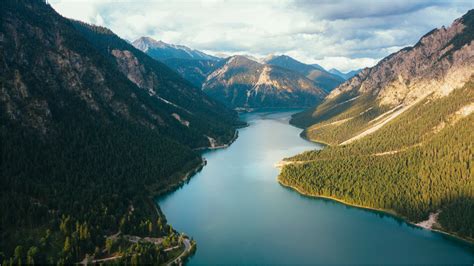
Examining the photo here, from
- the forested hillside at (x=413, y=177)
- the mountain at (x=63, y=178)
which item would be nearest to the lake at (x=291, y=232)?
the forested hillside at (x=413, y=177)

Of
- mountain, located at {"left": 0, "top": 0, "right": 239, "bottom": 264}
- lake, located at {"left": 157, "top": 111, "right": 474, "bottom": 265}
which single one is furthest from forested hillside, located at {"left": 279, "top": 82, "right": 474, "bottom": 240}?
mountain, located at {"left": 0, "top": 0, "right": 239, "bottom": 264}

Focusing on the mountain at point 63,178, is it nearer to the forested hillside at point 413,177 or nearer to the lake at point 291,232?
the lake at point 291,232

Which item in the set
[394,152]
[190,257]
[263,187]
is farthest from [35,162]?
[394,152]

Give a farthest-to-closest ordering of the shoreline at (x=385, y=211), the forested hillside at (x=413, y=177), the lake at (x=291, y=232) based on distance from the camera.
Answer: the forested hillside at (x=413, y=177), the shoreline at (x=385, y=211), the lake at (x=291, y=232)

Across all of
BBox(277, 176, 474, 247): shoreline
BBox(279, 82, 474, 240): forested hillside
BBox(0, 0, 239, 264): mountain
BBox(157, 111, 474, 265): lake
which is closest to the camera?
BBox(0, 0, 239, 264): mountain

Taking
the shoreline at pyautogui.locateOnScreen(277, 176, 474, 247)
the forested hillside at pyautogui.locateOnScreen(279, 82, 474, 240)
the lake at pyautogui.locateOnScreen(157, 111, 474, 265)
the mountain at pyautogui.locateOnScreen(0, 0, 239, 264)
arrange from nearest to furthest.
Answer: the mountain at pyautogui.locateOnScreen(0, 0, 239, 264) → the lake at pyautogui.locateOnScreen(157, 111, 474, 265) → the shoreline at pyautogui.locateOnScreen(277, 176, 474, 247) → the forested hillside at pyautogui.locateOnScreen(279, 82, 474, 240)

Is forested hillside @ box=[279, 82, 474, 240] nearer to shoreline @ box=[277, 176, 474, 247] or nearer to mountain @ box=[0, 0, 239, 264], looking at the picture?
shoreline @ box=[277, 176, 474, 247]

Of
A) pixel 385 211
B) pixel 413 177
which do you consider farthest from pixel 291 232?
pixel 413 177

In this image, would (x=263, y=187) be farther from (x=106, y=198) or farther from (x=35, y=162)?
(x=35, y=162)
